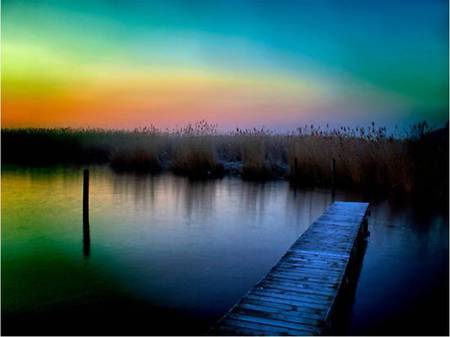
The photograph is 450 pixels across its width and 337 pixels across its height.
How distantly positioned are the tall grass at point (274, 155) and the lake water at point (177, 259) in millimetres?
1620

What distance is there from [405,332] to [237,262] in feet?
8.29

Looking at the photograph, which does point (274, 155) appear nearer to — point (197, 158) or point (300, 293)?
point (197, 158)

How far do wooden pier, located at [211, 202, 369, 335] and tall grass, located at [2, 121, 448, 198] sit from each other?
6.68 metres

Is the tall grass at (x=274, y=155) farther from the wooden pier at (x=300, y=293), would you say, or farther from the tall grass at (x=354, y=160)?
the wooden pier at (x=300, y=293)

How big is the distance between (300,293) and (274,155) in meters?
14.9

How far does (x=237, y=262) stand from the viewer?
243 inches

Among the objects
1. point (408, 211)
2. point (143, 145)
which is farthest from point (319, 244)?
point (143, 145)

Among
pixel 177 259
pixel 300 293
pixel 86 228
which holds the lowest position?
pixel 177 259

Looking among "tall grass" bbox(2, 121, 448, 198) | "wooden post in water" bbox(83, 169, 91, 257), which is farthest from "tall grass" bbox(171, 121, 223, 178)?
→ "wooden post in water" bbox(83, 169, 91, 257)

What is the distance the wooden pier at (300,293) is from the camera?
3203 millimetres

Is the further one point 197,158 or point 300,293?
point 197,158

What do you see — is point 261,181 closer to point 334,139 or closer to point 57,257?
point 334,139

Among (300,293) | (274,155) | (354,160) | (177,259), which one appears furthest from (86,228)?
(274,155)

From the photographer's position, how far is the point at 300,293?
3.88 m
